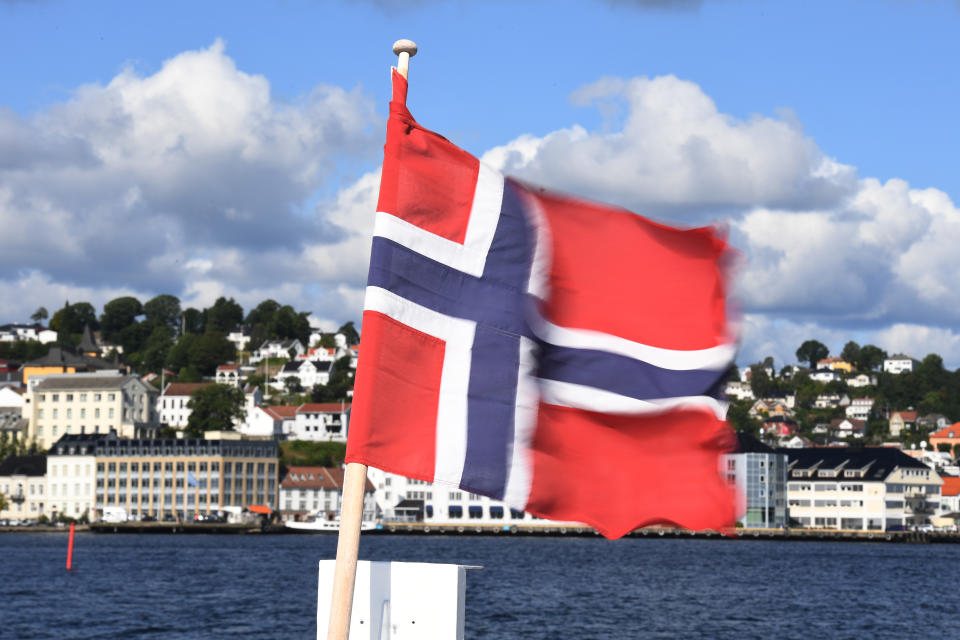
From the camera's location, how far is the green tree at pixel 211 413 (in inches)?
6703

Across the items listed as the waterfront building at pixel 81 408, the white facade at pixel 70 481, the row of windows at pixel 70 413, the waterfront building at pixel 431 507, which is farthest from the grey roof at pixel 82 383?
the waterfront building at pixel 431 507

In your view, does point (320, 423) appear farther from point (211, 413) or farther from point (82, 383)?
point (82, 383)

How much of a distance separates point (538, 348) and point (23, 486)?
150 metres

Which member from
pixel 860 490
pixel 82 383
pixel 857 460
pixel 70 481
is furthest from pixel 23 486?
pixel 857 460

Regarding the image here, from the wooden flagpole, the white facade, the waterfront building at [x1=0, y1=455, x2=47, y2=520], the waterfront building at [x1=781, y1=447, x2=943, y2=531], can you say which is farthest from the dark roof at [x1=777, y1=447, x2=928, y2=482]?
the wooden flagpole

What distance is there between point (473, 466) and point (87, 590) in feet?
195

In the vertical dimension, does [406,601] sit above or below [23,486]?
below

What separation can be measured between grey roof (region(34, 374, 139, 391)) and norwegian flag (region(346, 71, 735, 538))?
16386 cm

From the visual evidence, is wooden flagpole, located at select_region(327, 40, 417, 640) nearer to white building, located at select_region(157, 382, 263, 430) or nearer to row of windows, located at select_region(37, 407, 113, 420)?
row of windows, located at select_region(37, 407, 113, 420)

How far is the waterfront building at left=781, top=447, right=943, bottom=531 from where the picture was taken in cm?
14362

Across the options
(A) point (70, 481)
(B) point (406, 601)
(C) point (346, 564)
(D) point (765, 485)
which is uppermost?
(D) point (765, 485)

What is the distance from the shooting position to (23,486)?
484 feet

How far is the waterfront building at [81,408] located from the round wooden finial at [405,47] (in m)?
162

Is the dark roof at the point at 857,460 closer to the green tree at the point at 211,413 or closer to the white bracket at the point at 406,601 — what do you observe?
the green tree at the point at 211,413
